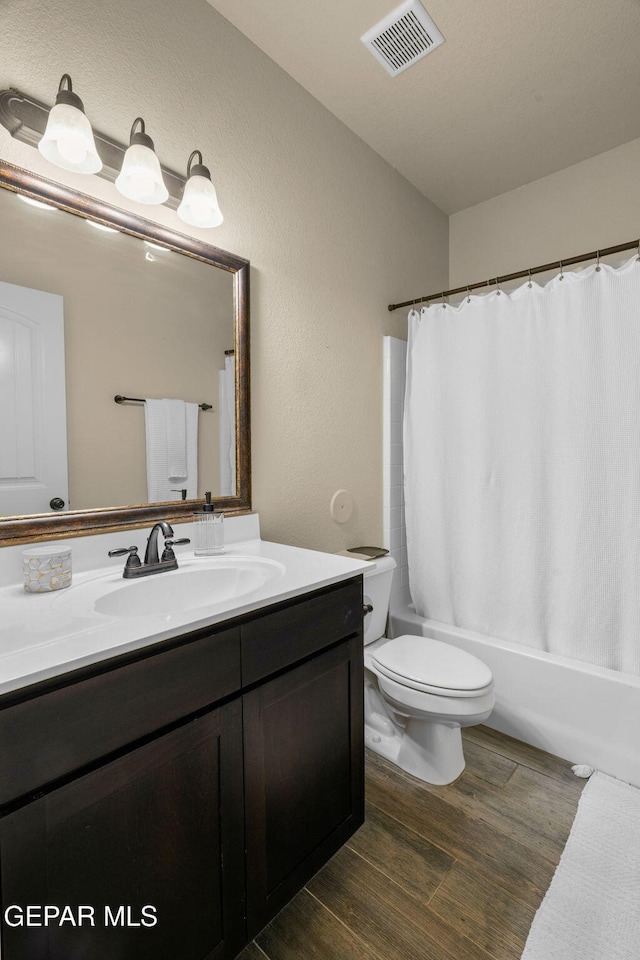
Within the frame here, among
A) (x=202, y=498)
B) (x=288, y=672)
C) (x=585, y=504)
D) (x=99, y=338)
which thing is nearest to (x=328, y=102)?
(x=99, y=338)

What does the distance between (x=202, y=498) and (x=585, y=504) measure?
1.41 metres

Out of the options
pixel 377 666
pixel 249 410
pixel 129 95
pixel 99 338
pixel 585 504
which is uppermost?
pixel 129 95

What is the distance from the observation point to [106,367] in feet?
4.09

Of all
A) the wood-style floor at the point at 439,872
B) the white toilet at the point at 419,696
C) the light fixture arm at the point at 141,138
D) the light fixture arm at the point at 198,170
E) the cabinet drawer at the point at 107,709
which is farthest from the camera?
the white toilet at the point at 419,696

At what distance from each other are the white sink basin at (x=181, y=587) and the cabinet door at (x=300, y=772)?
0.26m

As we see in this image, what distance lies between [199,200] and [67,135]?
362 millimetres

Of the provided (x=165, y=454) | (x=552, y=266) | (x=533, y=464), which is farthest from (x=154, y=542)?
(x=552, y=266)

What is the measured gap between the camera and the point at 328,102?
1852 millimetres

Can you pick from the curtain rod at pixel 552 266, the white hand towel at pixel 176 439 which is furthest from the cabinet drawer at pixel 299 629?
the curtain rod at pixel 552 266

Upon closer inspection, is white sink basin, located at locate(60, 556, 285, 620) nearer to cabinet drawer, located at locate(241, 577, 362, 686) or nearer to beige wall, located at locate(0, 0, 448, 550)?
cabinet drawer, located at locate(241, 577, 362, 686)

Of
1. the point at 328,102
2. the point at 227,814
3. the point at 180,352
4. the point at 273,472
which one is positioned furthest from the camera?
the point at 328,102

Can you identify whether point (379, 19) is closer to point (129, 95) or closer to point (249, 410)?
point (129, 95)

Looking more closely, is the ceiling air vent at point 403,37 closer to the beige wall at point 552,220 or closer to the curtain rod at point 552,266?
the curtain rod at point 552,266

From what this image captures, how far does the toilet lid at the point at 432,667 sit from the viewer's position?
146 cm
